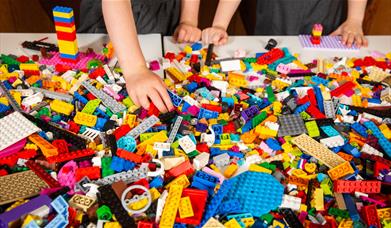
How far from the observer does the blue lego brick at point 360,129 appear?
848mm

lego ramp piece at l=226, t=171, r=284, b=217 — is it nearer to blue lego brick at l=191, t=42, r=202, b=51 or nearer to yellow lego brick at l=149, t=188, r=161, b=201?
yellow lego brick at l=149, t=188, r=161, b=201

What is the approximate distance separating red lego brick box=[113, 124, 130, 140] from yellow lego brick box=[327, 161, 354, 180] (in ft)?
1.29

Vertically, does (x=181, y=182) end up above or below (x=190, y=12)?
below

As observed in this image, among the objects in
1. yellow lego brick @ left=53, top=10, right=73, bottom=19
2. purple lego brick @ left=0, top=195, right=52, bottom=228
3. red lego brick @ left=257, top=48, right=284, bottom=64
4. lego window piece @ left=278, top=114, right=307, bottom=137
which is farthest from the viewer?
red lego brick @ left=257, top=48, right=284, bottom=64

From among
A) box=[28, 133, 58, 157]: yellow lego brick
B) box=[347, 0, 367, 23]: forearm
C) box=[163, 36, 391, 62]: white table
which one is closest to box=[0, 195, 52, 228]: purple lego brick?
box=[28, 133, 58, 157]: yellow lego brick

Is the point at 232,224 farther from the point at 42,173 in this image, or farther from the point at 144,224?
the point at 42,173

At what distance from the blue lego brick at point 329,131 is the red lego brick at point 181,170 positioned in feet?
0.96

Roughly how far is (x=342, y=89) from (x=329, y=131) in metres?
0.17

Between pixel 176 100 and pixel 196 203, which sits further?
pixel 176 100

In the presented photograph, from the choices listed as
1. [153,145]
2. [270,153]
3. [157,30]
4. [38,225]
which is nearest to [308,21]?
[157,30]

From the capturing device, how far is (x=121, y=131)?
0.81 m

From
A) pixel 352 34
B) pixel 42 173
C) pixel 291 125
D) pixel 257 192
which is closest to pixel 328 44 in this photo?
pixel 352 34

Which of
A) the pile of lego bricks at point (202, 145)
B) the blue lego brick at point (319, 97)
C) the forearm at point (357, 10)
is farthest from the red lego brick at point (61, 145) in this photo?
the forearm at point (357, 10)

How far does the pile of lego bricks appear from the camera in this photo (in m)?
0.67
